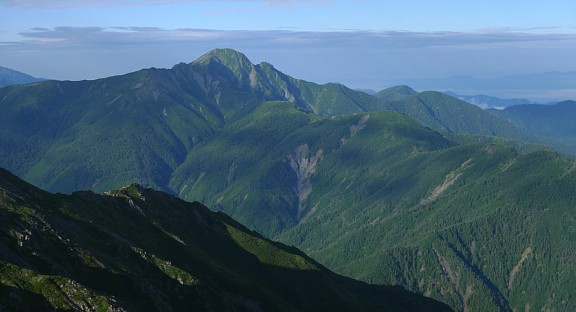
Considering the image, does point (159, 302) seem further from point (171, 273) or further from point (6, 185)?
point (6, 185)

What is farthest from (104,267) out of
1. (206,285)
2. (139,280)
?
(206,285)

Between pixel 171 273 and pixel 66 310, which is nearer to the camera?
pixel 66 310

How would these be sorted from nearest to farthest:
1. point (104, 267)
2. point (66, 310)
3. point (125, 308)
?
point (66, 310), point (125, 308), point (104, 267)

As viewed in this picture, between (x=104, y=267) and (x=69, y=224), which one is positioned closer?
(x=104, y=267)

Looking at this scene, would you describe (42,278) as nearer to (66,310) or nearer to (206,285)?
(66,310)

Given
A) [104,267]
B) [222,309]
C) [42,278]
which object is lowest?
[222,309]

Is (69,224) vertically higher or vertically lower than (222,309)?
higher

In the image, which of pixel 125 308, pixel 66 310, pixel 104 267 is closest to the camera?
pixel 66 310

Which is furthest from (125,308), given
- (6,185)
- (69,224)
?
(6,185)

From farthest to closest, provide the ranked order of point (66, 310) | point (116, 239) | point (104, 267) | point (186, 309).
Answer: point (116, 239)
point (186, 309)
point (104, 267)
point (66, 310)
